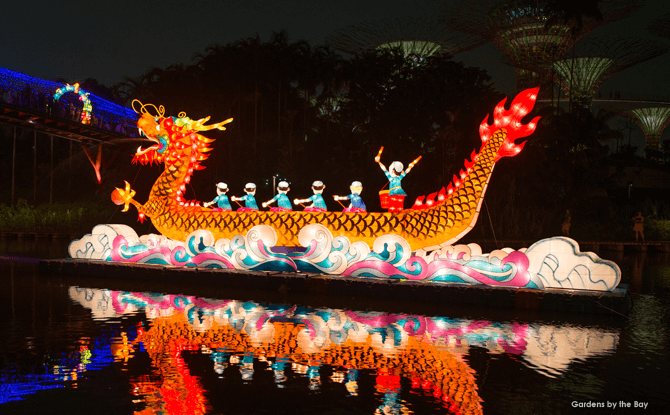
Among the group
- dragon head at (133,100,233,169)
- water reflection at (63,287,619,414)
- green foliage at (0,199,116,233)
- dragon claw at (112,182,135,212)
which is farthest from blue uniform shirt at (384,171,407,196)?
green foliage at (0,199,116,233)

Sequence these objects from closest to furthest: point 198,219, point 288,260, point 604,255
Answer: point 288,260 → point 198,219 → point 604,255

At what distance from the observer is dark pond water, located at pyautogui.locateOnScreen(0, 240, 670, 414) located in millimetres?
4379

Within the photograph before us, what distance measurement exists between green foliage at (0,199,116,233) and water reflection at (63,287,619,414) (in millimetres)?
16552

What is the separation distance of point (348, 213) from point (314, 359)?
4690 millimetres

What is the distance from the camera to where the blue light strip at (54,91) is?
18.3 m

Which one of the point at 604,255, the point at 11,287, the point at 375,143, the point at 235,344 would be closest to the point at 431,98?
the point at 375,143

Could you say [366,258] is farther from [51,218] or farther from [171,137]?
[51,218]

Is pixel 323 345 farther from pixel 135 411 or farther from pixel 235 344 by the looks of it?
pixel 135 411

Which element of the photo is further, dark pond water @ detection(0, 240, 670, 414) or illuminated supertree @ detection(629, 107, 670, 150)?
illuminated supertree @ detection(629, 107, 670, 150)

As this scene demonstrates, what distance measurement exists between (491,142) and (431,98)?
21.9m

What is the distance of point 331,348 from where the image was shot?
591 cm

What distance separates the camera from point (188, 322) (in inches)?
281

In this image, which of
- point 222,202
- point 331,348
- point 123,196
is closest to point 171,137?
point 123,196

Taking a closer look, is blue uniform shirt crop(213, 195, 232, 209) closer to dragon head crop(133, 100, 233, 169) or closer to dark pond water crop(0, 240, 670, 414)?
dragon head crop(133, 100, 233, 169)
